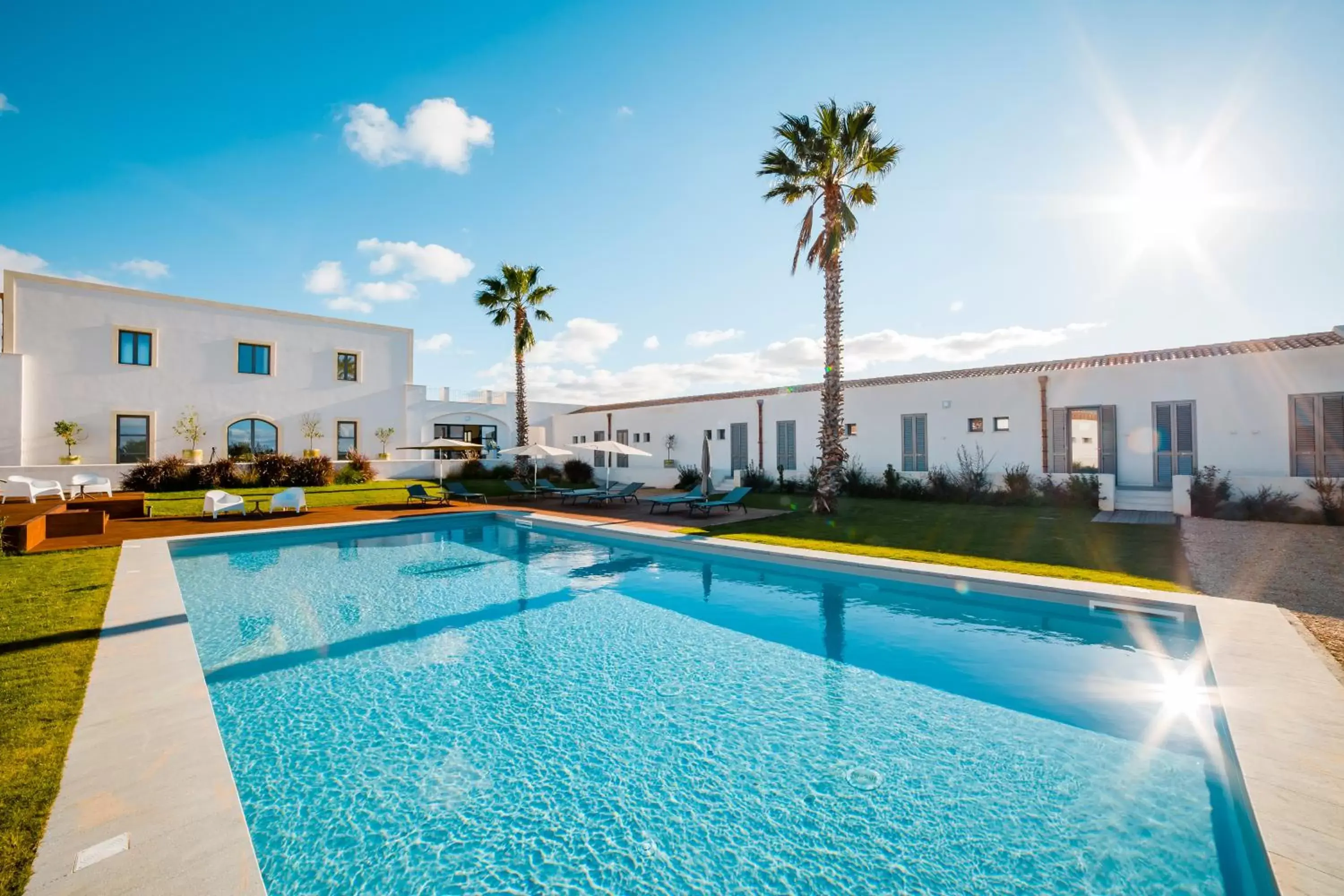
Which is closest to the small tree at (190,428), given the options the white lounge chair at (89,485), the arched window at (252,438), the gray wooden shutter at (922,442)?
the arched window at (252,438)

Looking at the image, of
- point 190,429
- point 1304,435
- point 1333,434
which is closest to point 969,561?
point 1304,435

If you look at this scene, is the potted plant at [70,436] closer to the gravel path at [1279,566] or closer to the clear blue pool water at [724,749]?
the clear blue pool water at [724,749]

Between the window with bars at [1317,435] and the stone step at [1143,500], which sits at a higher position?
the window with bars at [1317,435]

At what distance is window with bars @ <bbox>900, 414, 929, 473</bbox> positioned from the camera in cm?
1741

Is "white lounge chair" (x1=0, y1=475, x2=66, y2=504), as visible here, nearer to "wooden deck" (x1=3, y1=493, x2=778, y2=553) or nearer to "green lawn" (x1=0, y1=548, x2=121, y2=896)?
"wooden deck" (x1=3, y1=493, x2=778, y2=553)

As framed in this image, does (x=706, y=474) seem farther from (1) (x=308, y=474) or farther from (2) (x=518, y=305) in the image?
(1) (x=308, y=474)

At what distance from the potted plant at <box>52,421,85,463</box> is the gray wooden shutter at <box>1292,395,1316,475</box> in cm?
3495

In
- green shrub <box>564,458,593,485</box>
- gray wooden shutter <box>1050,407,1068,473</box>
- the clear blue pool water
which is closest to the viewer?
the clear blue pool water

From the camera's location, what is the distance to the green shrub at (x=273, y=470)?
20016mm

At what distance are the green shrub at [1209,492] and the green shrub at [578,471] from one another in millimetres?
20989

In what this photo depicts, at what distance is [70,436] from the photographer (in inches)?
741

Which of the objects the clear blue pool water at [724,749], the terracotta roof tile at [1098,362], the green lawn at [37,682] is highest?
the terracotta roof tile at [1098,362]

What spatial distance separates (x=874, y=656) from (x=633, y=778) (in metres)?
3.19

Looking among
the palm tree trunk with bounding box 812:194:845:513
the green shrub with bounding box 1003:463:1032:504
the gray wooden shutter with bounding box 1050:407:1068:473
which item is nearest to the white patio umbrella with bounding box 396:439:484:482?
the palm tree trunk with bounding box 812:194:845:513
